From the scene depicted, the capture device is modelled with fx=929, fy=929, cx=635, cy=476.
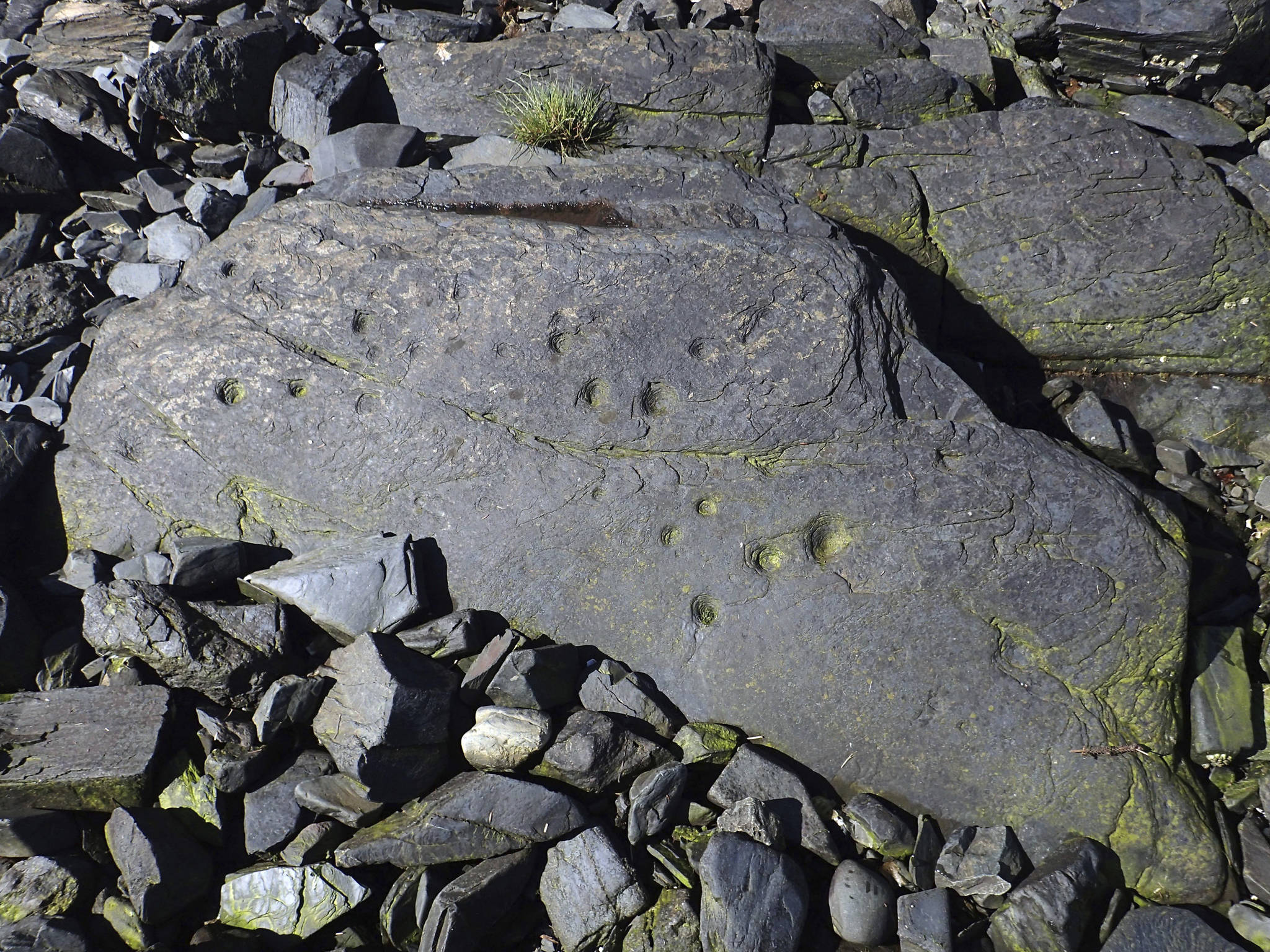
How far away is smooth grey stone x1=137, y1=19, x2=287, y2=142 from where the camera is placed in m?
5.39

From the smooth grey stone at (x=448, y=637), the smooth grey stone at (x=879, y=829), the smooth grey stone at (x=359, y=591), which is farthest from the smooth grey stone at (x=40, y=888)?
the smooth grey stone at (x=879, y=829)

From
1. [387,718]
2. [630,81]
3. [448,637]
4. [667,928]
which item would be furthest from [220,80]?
[667,928]

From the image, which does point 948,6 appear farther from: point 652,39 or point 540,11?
point 540,11

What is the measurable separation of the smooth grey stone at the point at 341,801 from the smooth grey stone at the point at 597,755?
0.60 metres

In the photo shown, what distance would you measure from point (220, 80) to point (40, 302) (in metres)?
1.68

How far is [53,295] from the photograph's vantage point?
4.92 metres

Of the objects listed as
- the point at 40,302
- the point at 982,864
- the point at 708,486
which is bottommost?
the point at 982,864

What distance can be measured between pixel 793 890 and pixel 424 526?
1917 millimetres

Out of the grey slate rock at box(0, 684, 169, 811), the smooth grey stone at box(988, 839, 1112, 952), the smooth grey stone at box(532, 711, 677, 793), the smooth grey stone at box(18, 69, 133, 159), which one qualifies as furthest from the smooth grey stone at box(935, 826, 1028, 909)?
the smooth grey stone at box(18, 69, 133, 159)

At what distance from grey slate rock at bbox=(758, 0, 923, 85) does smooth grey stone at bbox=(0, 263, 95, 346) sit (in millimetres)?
4258

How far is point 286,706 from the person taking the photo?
3463 millimetres

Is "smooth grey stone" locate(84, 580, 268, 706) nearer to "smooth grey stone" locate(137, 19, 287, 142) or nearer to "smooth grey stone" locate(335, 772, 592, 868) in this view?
"smooth grey stone" locate(335, 772, 592, 868)

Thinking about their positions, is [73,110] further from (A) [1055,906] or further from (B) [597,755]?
(A) [1055,906]

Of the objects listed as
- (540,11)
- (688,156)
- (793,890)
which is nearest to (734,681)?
(793,890)
